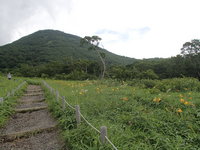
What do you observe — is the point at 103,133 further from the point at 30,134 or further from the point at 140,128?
the point at 30,134

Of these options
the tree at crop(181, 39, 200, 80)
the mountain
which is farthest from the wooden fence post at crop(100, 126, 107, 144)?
the mountain

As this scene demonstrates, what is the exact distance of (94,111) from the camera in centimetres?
432

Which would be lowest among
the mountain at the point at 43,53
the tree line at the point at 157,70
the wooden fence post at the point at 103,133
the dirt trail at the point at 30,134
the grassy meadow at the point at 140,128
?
the dirt trail at the point at 30,134

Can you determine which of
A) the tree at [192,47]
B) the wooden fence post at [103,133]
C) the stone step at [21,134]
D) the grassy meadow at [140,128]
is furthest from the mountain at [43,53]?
the wooden fence post at [103,133]

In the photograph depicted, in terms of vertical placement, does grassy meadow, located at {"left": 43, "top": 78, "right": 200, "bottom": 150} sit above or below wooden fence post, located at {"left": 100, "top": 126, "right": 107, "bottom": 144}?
below

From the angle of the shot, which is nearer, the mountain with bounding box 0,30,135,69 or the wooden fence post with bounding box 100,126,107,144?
the wooden fence post with bounding box 100,126,107,144

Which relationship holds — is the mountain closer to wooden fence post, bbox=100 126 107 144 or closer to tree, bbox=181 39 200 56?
tree, bbox=181 39 200 56

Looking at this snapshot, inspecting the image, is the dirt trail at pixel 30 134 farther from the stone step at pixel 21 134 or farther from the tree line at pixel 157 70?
the tree line at pixel 157 70

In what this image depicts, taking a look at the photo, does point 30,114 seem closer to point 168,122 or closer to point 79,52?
point 168,122

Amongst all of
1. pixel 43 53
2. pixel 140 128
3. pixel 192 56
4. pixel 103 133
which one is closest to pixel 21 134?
pixel 103 133

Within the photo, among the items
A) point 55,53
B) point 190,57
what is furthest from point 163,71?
point 55,53

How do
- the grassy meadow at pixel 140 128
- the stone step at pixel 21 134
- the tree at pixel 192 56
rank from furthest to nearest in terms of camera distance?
the tree at pixel 192 56
the stone step at pixel 21 134
the grassy meadow at pixel 140 128

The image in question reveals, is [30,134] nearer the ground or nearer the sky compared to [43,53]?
nearer the ground

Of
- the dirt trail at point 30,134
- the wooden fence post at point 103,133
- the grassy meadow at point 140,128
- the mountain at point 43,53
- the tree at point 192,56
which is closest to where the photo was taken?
the wooden fence post at point 103,133
